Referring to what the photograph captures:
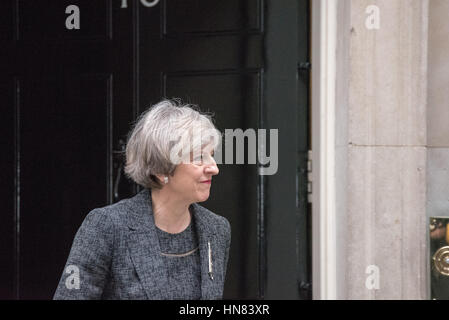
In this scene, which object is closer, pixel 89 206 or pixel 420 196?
pixel 420 196

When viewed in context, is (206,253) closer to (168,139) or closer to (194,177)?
(194,177)

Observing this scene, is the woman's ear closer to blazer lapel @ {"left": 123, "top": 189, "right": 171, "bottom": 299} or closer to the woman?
the woman

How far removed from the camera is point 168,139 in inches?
77.1

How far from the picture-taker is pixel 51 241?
3525 mm

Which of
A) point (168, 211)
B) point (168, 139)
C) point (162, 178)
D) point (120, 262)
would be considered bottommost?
point (120, 262)

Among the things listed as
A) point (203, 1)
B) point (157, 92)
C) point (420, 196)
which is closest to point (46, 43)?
point (157, 92)

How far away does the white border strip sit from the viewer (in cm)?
294

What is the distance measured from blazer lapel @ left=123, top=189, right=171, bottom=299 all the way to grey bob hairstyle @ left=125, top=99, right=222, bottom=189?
0.53ft

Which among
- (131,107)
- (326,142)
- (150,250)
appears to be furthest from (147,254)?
(131,107)

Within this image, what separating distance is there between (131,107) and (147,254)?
1.68 meters

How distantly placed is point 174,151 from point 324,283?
1.37m

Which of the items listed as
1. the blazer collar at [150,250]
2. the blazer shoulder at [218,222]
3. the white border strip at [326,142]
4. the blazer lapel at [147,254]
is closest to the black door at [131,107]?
the white border strip at [326,142]

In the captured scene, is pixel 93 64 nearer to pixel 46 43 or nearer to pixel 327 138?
pixel 46 43

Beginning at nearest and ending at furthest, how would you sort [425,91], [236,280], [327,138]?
[425,91]
[327,138]
[236,280]
